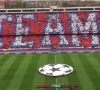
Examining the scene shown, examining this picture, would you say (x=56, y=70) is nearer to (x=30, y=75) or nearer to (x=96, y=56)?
(x=30, y=75)

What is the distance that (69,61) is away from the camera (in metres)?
35.0

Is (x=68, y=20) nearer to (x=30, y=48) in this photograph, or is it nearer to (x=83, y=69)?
(x=30, y=48)

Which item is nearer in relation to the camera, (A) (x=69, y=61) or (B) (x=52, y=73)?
(B) (x=52, y=73)

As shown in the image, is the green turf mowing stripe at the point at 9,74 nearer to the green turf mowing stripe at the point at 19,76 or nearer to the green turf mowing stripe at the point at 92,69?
the green turf mowing stripe at the point at 19,76

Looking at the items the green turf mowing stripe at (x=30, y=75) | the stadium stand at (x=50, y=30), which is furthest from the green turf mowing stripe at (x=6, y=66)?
the stadium stand at (x=50, y=30)

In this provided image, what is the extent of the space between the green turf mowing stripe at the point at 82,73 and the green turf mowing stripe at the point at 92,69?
344 mm

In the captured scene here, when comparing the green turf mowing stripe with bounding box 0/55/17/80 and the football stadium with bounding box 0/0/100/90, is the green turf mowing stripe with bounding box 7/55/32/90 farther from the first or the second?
the green turf mowing stripe with bounding box 0/55/17/80

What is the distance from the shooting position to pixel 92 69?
30.1 metres

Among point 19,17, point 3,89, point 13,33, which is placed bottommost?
point 3,89

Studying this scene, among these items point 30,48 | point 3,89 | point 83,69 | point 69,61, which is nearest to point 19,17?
point 30,48

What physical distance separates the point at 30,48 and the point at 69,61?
14.4 meters

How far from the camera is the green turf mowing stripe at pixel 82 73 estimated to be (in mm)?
24141

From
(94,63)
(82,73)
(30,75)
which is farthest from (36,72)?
(94,63)

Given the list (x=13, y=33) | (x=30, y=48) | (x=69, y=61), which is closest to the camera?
(x=69, y=61)
